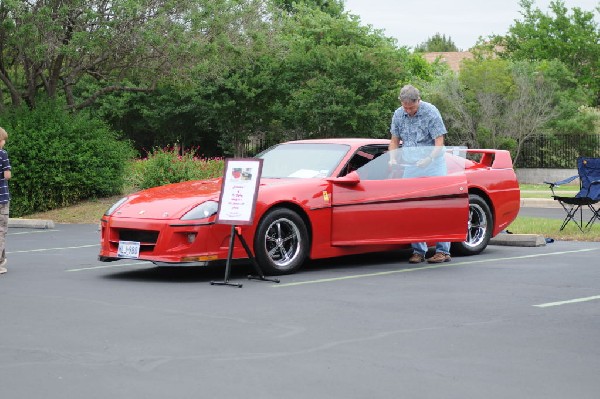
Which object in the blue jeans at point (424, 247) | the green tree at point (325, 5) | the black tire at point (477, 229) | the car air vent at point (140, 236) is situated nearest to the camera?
the car air vent at point (140, 236)

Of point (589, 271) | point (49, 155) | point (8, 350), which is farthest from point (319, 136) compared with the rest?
point (8, 350)

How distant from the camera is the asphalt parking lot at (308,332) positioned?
561 cm

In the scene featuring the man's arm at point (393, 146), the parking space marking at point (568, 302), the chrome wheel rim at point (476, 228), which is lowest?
the parking space marking at point (568, 302)

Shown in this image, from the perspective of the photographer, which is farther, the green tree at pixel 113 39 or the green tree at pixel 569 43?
the green tree at pixel 569 43

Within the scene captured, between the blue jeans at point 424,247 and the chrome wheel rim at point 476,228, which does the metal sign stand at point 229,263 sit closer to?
the blue jeans at point 424,247

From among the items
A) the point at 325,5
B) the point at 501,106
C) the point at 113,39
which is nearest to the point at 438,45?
the point at 325,5

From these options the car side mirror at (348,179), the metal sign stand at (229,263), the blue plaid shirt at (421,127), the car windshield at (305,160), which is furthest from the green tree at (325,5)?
the metal sign stand at (229,263)

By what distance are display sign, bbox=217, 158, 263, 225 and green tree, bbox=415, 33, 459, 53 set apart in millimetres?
128131

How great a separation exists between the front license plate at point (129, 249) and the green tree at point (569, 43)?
5531cm

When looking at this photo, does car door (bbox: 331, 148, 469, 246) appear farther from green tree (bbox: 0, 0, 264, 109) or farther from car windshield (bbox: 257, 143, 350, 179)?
green tree (bbox: 0, 0, 264, 109)

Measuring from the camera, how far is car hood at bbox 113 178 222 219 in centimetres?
1010

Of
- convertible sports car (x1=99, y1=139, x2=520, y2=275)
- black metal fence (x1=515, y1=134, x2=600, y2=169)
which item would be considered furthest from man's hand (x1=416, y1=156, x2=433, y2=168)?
black metal fence (x1=515, y1=134, x2=600, y2=169)

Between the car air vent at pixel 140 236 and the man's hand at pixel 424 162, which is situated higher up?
the man's hand at pixel 424 162

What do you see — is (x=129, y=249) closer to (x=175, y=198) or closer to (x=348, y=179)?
(x=175, y=198)
